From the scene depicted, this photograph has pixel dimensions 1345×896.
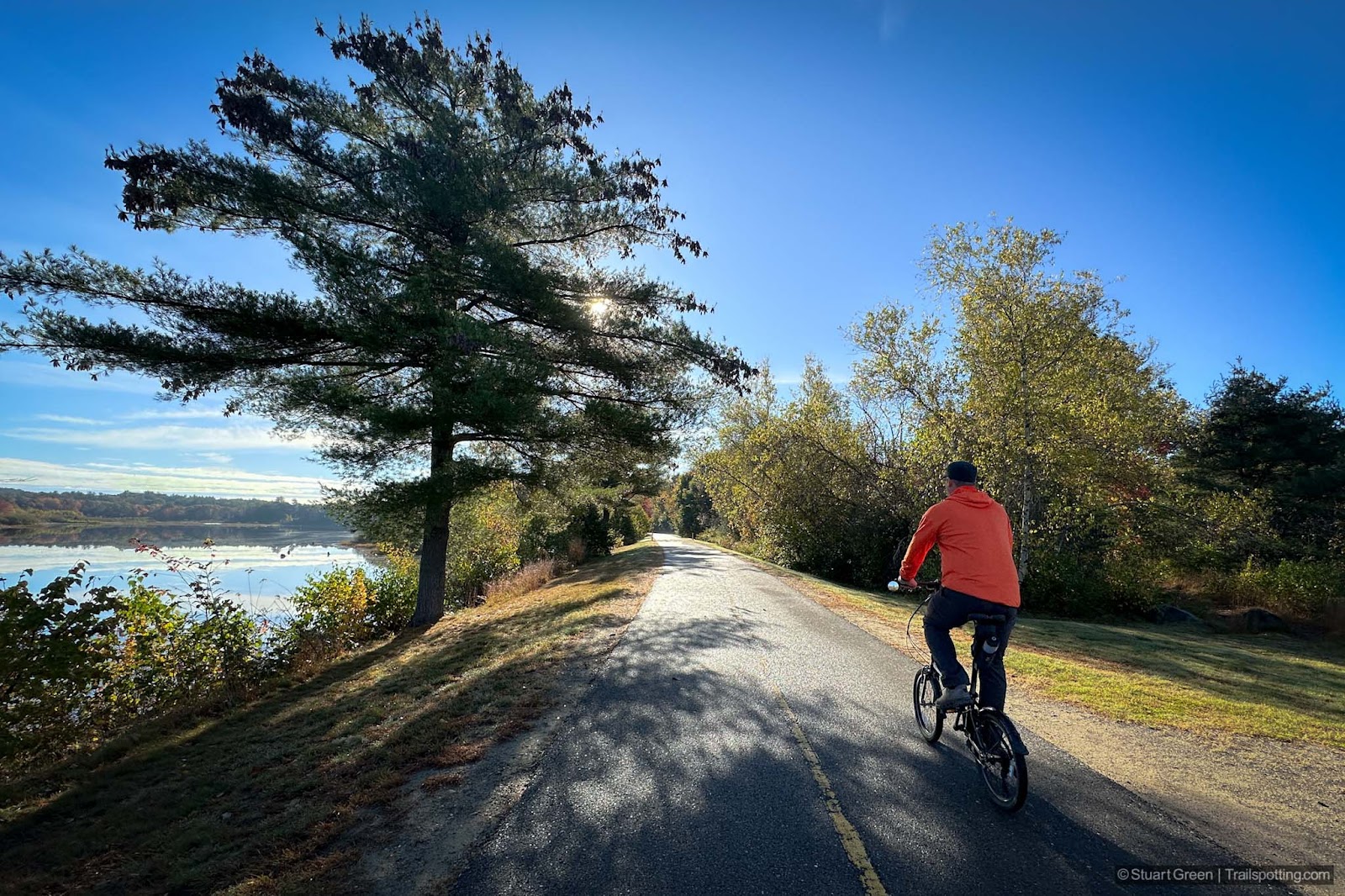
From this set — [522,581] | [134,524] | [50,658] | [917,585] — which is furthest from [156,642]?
[134,524]

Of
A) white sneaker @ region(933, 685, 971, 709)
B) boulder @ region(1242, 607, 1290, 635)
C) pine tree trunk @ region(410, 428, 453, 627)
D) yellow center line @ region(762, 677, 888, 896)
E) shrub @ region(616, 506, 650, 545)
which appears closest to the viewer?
yellow center line @ region(762, 677, 888, 896)

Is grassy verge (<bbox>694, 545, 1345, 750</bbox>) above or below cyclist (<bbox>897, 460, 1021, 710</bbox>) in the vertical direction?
below

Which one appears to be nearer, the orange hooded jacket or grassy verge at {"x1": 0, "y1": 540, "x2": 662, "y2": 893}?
grassy verge at {"x1": 0, "y1": 540, "x2": 662, "y2": 893}

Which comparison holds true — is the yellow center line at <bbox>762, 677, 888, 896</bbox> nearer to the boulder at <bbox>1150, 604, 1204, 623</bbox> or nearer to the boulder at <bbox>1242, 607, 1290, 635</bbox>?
the boulder at <bbox>1242, 607, 1290, 635</bbox>

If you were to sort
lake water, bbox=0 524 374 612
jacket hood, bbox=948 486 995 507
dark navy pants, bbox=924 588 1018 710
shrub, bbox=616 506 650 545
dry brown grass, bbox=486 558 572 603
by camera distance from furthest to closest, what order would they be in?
shrub, bbox=616 506 650 545 → dry brown grass, bbox=486 558 572 603 → lake water, bbox=0 524 374 612 → jacket hood, bbox=948 486 995 507 → dark navy pants, bbox=924 588 1018 710

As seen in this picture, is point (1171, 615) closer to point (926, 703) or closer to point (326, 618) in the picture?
point (926, 703)

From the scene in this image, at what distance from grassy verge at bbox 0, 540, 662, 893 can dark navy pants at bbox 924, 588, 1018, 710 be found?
3844mm

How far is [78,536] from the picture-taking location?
81.8 ft

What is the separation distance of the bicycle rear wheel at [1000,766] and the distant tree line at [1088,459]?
12752 millimetres

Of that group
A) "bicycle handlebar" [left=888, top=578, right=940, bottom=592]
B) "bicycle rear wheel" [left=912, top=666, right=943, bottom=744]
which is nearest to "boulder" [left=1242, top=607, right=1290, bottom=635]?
"bicycle rear wheel" [left=912, top=666, right=943, bottom=744]

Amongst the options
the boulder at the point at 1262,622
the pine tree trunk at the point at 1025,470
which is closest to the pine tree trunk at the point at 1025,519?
the pine tree trunk at the point at 1025,470

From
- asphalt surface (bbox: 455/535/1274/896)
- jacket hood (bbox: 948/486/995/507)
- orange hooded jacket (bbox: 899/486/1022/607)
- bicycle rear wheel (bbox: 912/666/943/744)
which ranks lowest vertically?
asphalt surface (bbox: 455/535/1274/896)

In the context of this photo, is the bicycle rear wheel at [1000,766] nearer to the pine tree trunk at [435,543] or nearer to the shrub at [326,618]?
the pine tree trunk at [435,543]

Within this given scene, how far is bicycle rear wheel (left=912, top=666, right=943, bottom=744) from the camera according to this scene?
479 centimetres
